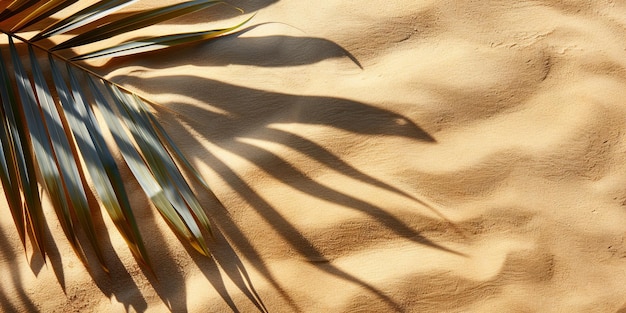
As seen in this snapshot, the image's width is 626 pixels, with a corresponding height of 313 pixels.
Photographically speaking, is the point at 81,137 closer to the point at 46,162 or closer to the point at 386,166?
the point at 46,162

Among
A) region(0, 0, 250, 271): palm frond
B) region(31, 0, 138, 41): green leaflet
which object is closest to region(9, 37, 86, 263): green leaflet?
region(0, 0, 250, 271): palm frond

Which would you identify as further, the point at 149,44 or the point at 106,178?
the point at 149,44

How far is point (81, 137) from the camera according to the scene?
1.48m

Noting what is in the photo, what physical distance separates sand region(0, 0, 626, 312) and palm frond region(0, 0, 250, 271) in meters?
0.05

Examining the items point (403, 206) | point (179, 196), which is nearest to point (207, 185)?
point (179, 196)

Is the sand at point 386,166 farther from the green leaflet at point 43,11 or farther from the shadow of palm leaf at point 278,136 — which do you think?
the green leaflet at point 43,11

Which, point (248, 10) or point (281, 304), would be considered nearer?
point (281, 304)

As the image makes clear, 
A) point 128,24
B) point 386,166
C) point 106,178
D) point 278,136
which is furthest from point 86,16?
point 386,166

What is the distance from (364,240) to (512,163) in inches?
16.1

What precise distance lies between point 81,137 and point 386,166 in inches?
29.2

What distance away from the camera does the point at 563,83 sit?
1.56 m

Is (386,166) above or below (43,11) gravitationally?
below

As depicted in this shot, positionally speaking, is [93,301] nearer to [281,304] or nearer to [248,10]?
[281,304]

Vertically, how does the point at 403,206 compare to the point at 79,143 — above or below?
below
